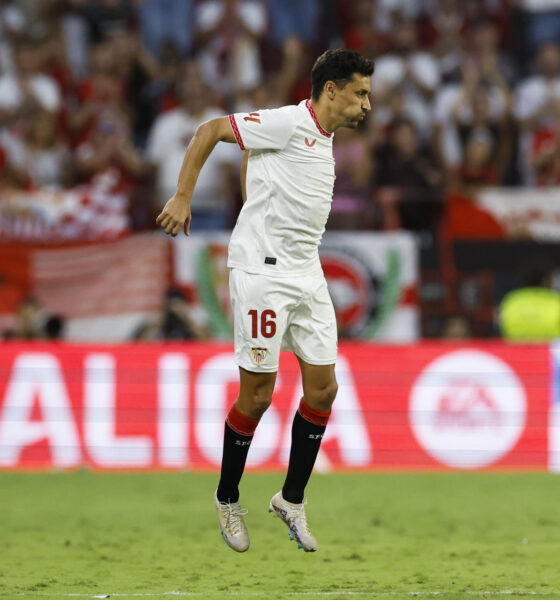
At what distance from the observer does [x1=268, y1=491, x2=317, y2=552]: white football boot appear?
6.31 meters

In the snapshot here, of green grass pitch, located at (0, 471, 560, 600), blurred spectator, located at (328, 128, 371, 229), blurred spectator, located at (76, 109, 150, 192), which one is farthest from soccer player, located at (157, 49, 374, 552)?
blurred spectator, located at (76, 109, 150, 192)

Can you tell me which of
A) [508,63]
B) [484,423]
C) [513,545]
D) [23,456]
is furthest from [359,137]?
[513,545]

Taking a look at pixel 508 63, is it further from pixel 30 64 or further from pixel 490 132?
pixel 30 64

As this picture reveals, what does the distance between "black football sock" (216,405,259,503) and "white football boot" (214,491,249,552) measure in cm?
4

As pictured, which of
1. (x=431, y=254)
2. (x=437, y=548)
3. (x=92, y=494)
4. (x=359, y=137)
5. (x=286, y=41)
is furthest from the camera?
(x=286, y=41)

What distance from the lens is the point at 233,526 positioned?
6441 mm

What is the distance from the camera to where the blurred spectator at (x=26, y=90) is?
13641mm

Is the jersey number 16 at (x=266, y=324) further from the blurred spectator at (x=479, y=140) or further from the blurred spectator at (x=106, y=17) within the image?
the blurred spectator at (x=106, y=17)

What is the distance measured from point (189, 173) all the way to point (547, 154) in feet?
26.2

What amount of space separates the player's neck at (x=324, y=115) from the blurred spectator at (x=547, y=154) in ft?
24.0

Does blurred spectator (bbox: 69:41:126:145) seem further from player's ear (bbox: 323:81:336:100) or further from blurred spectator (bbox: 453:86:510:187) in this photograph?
player's ear (bbox: 323:81:336:100)

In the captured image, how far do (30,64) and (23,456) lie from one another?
5226mm

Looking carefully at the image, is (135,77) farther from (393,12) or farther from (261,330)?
(261,330)

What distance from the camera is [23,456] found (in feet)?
36.0
